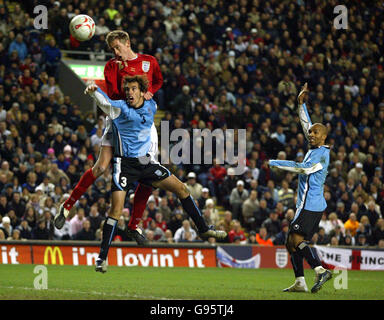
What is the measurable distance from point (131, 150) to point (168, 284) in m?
3.21

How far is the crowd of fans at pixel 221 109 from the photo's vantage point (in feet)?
67.4

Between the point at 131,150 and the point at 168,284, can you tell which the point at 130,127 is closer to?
the point at 131,150

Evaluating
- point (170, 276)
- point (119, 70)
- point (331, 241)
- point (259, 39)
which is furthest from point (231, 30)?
point (119, 70)

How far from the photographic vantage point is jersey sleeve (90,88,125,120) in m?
10.8

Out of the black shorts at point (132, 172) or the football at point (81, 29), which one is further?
the football at point (81, 29)

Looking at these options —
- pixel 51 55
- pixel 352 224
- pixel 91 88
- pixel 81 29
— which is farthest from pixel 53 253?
pixel 91 88

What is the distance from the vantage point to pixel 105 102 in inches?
428

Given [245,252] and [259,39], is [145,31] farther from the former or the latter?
[245,252]

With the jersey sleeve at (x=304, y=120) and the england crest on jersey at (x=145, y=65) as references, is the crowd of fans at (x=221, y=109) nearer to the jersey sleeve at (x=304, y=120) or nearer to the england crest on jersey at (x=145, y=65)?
the jersey sleeve at (x=304, y=120)

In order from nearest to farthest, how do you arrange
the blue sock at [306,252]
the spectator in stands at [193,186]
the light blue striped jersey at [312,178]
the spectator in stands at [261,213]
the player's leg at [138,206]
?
1. the player's leg at [138,206]
2. the light blue striped jersey at [312,178]
3. the blue sock at [306,252]
4. the spectator in stands at [193,186]
5. the spectator in stands at [261,213]

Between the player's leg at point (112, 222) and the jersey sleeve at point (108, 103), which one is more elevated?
the jersey sleeve at point (108, 103)

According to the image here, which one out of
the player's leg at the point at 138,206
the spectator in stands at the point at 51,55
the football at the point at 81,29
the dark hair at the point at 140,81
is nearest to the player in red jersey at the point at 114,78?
the dark hair at the point at 140,81

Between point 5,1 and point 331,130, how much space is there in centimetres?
1027

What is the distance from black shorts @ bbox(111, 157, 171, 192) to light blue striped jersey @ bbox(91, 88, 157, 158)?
92 mm
